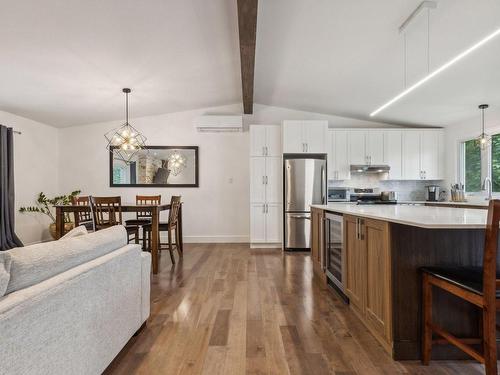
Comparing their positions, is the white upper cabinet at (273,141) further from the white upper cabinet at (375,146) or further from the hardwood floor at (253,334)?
the hardwood floor at (253,334)

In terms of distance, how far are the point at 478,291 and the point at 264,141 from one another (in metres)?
4.38

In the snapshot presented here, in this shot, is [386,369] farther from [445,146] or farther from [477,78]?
[445,146]

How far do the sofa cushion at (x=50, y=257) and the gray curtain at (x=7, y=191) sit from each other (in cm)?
410

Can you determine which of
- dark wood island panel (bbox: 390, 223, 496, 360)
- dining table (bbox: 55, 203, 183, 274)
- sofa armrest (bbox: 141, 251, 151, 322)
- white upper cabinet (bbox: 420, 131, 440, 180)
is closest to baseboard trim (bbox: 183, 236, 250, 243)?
dining table (bbox: 55, 203, 183, 274)

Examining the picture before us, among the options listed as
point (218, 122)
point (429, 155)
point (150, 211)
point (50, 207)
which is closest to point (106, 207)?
point (150, 211)

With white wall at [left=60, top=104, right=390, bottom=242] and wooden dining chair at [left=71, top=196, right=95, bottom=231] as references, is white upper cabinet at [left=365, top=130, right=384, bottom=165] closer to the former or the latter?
white wall at [left=60, top=104, right=390, bottom=242]

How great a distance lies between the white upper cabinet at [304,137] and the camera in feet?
17.5

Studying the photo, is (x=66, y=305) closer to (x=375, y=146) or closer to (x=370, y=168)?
(x=370, y=168)

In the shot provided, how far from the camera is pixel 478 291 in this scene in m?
1.39

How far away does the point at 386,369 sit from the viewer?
169 centimetres

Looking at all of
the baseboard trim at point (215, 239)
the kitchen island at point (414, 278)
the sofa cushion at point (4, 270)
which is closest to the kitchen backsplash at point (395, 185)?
the baseboard trim at point (215, 239)

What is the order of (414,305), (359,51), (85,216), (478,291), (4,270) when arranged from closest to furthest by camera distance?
(4,270)
(478,291)
(414,305)
(359,51)
(85,216)

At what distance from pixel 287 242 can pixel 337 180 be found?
1.57 m

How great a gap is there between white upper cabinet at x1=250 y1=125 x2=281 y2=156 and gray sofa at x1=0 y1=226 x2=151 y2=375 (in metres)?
3.78
